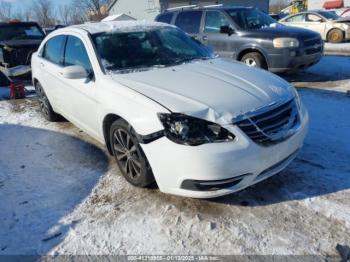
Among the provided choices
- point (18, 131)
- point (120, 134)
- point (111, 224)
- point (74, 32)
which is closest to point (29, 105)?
point (18, 131)

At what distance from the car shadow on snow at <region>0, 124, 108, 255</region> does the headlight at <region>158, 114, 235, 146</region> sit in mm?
1314

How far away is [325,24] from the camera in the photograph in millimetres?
15484

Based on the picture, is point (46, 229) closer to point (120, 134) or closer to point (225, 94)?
point (120, 134)

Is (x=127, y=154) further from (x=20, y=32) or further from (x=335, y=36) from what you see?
(x=335, y=36)

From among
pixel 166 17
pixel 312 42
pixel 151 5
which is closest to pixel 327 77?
pixel 312 42

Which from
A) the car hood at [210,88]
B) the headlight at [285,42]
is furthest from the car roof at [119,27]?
the headlight at [285,42]

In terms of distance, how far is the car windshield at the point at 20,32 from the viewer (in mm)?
9961

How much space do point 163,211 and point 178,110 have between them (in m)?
1.02

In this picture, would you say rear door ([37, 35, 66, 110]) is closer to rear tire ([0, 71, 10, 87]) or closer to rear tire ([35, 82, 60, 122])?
rear tire ([35, 82, 60, 122])

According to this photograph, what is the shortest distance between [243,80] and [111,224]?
1937 mm

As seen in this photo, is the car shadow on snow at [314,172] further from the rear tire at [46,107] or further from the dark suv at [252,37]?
the rear tire at [46,107]

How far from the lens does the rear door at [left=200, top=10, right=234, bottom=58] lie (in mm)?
8445

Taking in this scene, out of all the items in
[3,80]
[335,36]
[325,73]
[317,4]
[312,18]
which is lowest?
[317,4]

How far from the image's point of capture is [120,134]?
3.62m
